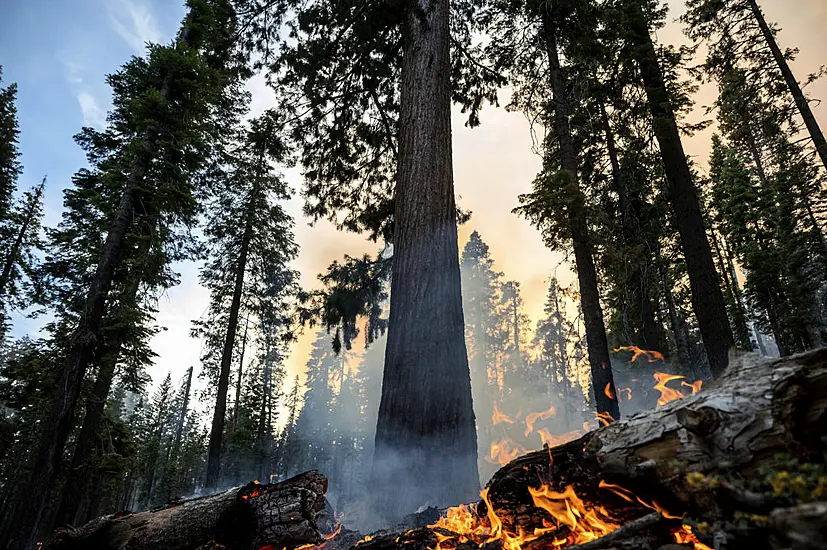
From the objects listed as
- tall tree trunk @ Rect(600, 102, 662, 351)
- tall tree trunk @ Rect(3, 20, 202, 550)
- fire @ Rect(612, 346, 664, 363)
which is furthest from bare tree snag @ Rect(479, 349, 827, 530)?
tall tree trunk @ Rect(600, 102, 662, 351)

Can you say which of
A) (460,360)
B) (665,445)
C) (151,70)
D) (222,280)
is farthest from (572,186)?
(222,280)

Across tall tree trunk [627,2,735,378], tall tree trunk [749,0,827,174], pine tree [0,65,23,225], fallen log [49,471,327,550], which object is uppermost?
pine tree [0,65,23,225]

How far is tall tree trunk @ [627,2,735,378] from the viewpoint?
8.04 metres

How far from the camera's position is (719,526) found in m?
1.55

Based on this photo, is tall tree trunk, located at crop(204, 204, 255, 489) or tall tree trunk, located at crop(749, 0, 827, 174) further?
tall tree trunk, located at crop(204, 204, 255, 489)

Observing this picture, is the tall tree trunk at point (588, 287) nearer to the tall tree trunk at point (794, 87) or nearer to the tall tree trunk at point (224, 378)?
the tall tree trunk at point (794, 87)

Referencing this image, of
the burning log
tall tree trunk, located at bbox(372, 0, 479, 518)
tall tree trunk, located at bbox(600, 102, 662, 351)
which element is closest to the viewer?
the burning log

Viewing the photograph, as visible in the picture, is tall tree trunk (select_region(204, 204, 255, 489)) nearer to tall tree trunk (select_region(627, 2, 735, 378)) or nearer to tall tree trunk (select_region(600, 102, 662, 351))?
tall tree trunk (select_region(600, 102, 662, 351))

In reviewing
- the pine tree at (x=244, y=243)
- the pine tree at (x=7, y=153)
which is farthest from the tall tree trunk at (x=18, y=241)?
the pine tree at (x=244, y=243)

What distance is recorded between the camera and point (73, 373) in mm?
8188

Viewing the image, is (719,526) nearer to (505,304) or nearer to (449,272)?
(449,272)

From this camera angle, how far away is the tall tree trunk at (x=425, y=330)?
13.5 feet

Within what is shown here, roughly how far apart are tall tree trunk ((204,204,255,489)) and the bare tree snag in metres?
16.5

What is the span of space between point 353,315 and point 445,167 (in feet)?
14.1
